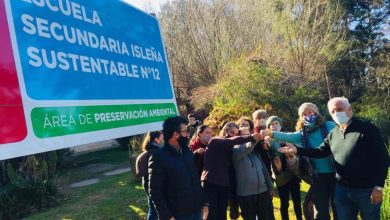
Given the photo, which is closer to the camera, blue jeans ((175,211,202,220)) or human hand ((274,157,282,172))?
blue jeans ((175,211,202,220))

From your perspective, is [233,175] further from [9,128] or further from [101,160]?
[101,160]

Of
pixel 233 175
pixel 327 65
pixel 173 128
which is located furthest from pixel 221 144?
pixel 327 65

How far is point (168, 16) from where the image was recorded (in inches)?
794

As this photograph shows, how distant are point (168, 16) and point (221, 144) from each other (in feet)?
55.3

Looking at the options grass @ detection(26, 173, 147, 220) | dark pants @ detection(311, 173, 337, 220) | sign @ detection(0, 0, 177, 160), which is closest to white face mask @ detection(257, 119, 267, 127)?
dark pants @ detection(311, 173, 337, 220)

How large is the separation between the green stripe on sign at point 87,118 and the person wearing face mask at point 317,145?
1.95 m

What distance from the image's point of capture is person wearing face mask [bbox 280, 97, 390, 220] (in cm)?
332

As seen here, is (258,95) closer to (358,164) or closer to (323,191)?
(323,191)

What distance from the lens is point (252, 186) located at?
4422 millimetres

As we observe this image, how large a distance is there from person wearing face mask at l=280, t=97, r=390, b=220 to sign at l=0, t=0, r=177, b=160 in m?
1.75

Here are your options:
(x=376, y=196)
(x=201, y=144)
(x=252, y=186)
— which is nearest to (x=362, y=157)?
(x=376, y=196)

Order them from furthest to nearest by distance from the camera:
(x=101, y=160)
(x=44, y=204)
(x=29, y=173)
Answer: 1. (x=101, y=160)
2. (x=29, y=173)
3. (x=44, y=204)

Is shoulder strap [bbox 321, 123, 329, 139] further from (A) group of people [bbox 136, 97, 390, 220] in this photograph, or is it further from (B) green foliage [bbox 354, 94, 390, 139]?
A: (B) green foliage [bbox 354, 94, 390, 139]

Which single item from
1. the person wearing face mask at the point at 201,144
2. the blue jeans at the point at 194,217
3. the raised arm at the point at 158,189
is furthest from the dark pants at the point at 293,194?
the raised arm at the point at 158,189
